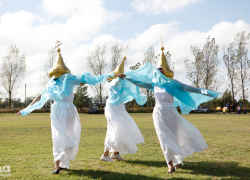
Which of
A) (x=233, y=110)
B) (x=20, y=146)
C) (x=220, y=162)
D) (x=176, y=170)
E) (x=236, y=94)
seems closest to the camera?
(x=176, y=170)

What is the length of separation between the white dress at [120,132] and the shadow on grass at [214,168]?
1.58ft

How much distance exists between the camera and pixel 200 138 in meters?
5.85

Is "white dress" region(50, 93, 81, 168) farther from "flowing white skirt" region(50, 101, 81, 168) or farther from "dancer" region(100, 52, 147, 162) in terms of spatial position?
"dancer" region(100, 52, 147, 162)

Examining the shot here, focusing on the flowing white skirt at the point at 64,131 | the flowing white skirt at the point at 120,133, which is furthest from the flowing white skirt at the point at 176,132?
the flowing white skirt at the point at 64,131

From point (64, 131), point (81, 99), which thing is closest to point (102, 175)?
point (64, 131)

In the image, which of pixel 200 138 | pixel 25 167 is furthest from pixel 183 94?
pixel 25 167

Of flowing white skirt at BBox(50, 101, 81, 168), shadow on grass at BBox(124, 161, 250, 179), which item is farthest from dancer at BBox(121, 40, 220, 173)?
flowing white skirt at BBox(50, 101, 81, 168)

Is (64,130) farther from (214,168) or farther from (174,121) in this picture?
(214,168)

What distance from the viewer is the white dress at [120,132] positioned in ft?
22.0

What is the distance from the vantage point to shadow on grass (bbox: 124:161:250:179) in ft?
17.4

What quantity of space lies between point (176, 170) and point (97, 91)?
41.4m

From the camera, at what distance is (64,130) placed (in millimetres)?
5750

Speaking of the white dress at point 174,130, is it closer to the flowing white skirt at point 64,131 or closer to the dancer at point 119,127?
the dancer at point 119,127

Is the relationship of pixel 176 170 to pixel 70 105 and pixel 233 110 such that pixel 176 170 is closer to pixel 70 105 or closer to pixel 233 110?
pixel 70 105
